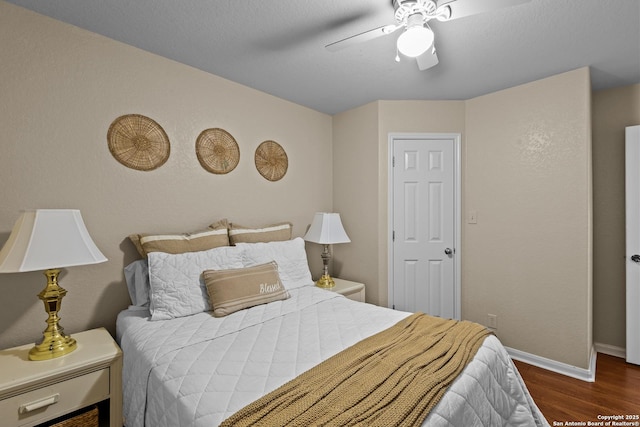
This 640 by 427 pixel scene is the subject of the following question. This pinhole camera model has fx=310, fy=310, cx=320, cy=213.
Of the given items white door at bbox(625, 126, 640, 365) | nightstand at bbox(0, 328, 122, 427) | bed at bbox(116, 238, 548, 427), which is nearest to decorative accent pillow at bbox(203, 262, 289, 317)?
bed at bbox(116, 238, 548, 427)

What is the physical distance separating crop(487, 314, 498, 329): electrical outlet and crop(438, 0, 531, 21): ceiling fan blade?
2578 mm

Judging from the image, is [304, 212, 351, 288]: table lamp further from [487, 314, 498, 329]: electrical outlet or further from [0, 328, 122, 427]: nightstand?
[0, 328, 122, 427]: nightstand

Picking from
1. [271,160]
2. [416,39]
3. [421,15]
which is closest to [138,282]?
[271,160]

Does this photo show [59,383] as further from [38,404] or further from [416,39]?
[416,39]

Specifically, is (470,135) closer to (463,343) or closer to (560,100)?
(560,100)

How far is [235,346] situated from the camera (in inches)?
58.2

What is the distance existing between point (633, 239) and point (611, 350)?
1.05 meters

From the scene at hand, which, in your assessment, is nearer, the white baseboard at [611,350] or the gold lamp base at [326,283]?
the white baseboard at [611,350]

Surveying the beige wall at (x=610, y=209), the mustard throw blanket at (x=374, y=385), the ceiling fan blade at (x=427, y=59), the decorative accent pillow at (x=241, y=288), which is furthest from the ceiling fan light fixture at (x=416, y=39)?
the beige wall at (x=610, y=209)

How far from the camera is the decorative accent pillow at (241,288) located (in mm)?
1904

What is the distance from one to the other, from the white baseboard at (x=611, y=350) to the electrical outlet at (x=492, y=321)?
93cm

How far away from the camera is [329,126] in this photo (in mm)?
3621

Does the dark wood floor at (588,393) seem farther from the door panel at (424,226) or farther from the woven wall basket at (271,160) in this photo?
the woven wall basket at (271,160)

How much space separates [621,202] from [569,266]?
88 centimetres
